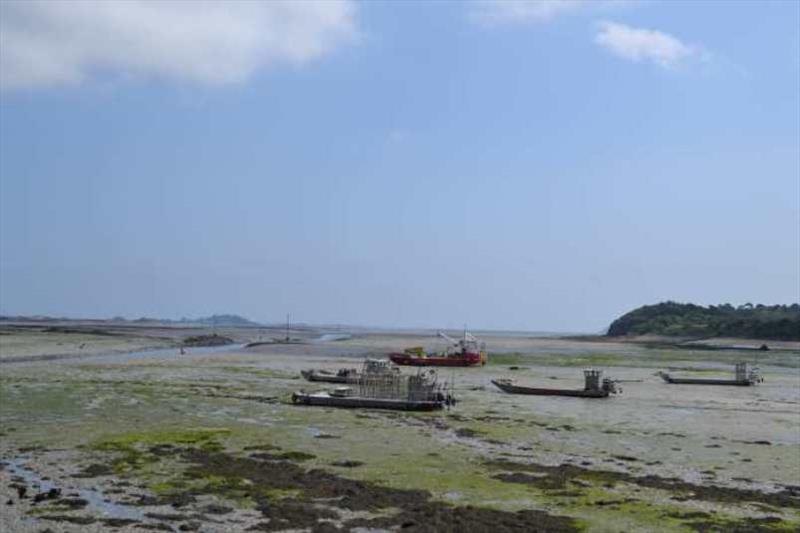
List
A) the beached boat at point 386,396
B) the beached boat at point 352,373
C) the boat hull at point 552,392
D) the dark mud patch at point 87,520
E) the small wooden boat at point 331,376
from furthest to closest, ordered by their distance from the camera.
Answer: the small wooden boat at point 331,376
the boat hull at point 552,392
the beached boat at point 352,373
the beached boat at point 386,396
the dark mud patch at point 87,520

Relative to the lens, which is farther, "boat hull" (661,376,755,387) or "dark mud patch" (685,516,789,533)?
"boat hull" (661,376,755,387)

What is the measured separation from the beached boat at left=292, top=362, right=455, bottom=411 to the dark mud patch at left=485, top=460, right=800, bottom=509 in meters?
12.4

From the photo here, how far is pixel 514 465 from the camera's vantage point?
67.2 ft

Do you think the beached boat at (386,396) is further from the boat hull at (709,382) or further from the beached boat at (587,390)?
the boat hull at (709,382)

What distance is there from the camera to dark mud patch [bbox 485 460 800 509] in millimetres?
17203

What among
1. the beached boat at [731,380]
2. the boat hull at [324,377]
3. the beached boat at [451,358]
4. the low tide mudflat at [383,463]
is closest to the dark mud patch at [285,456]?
the low tide mudflat at [383,463]

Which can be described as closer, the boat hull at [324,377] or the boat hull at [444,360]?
the boat hull at [324,377]

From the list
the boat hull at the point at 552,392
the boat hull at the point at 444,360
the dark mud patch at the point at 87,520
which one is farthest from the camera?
the boat hull at the point at 444,360

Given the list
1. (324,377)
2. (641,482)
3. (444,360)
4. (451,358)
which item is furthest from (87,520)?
(451,358)

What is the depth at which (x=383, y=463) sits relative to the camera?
20.3 meters

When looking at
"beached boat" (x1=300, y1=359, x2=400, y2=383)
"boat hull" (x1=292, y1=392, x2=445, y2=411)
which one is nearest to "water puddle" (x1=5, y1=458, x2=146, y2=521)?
"boat hull" (x1=292, y1=392, x2=445, y2=411)

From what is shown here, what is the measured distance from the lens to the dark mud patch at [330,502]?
14508 mm

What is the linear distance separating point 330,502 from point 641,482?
7.27 metres

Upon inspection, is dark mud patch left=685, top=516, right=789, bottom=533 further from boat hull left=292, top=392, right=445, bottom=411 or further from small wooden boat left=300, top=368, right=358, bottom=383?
small wooden boat left=300, top=368, right=358, bottom=383
